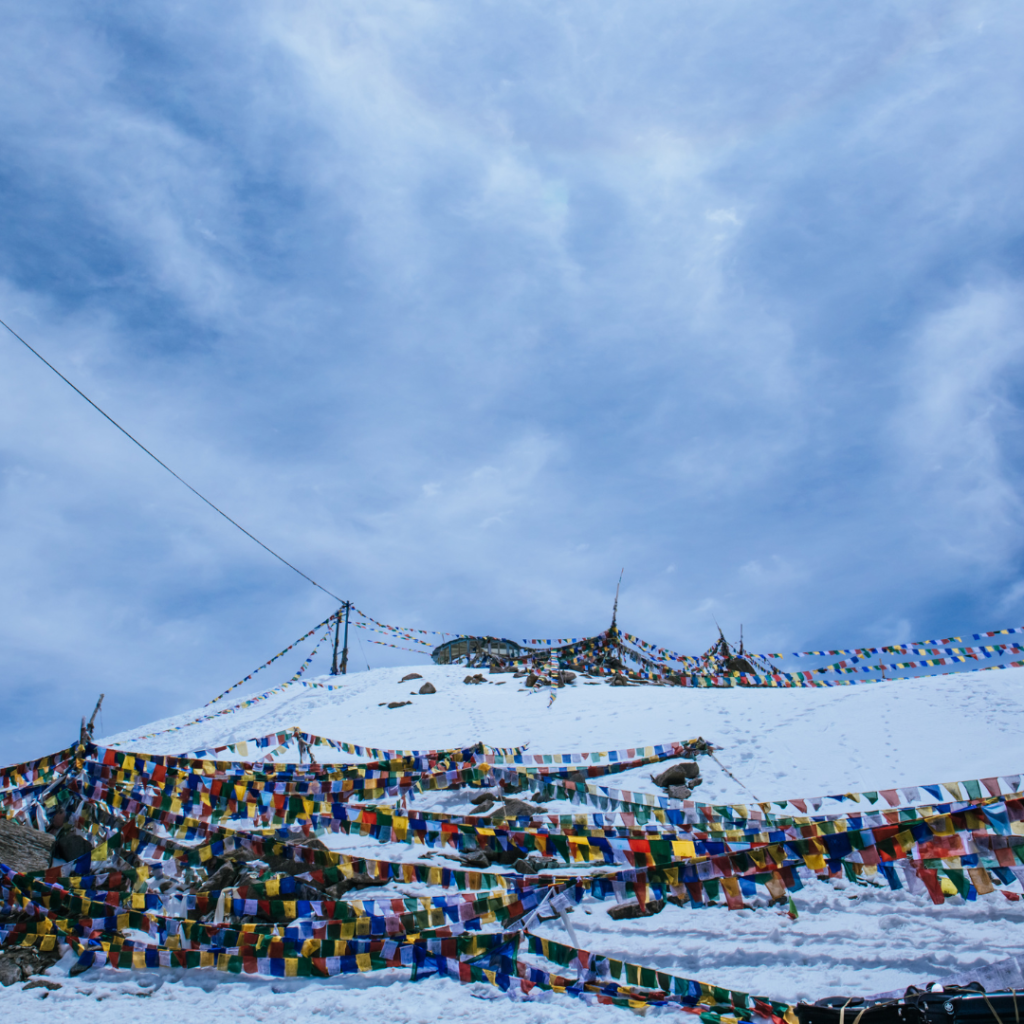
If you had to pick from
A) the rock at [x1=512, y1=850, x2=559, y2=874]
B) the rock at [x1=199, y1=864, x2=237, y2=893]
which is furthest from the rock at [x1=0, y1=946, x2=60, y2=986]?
the rock at [x1=512, y1=850, x2=559, y2=874]

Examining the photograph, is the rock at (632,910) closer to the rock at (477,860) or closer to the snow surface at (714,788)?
the snow surface at (714,788)

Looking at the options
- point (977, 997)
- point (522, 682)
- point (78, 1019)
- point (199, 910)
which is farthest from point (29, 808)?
point (522, 682)

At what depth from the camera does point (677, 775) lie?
13.7 m

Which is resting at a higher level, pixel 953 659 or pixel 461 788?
pixel 953 659

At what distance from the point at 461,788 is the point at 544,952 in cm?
681

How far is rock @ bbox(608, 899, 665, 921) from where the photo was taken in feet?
29.0

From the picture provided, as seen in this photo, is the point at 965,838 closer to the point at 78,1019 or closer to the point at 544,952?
the point at 544,952

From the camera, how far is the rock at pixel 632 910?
8852mm

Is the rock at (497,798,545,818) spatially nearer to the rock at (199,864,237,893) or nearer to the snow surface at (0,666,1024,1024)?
the snow surface at (0,666,1024,1024)

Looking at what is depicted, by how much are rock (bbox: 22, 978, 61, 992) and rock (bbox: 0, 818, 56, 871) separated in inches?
161

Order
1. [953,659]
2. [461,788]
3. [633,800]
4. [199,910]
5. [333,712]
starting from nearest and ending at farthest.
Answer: [199,910] < [633,800] < [461,788] < [953,659] < [333,712]

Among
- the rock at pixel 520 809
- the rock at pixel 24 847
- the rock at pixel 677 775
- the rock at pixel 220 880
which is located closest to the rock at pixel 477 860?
the rock at pixel 520 809

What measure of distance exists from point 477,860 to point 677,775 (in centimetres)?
505

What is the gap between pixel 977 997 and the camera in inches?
199
